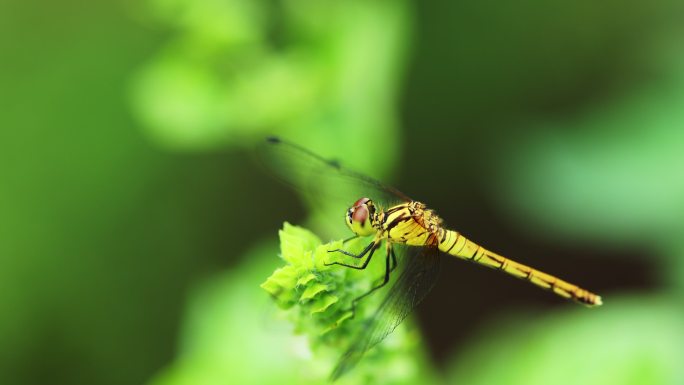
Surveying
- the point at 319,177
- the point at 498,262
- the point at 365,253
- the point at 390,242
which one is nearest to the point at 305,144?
the point at 319,177

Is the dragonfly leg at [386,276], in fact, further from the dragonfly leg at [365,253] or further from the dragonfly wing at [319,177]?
the dragonfly wing at [319,177]

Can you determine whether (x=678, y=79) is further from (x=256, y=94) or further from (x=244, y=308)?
(x=244, y=308)

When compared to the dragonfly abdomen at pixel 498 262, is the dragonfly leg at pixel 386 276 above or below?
below

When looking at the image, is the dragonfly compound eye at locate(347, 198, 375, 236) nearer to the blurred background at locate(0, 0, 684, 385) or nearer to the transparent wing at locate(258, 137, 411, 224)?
the transparent wing at locate(258, 137, 411, 224)

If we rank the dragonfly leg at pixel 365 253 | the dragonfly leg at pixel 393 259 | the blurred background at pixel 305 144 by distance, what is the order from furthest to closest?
the blurred background at pixel 305 144
the dragonfly leg at pixel 393 259
the dragonfly leg at pixel 365 253

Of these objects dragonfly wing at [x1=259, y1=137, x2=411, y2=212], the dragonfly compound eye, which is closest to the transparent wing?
dragonfly wing at [x1=259, y1=137, x2=411, y2=212]

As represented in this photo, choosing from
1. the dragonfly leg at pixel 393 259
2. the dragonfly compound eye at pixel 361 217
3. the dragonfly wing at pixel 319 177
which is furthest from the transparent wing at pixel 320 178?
the dragonfly leg at pixel 393 259

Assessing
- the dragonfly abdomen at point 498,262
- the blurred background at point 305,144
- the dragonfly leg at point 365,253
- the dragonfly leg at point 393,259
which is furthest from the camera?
the blurred background at point 305,144
